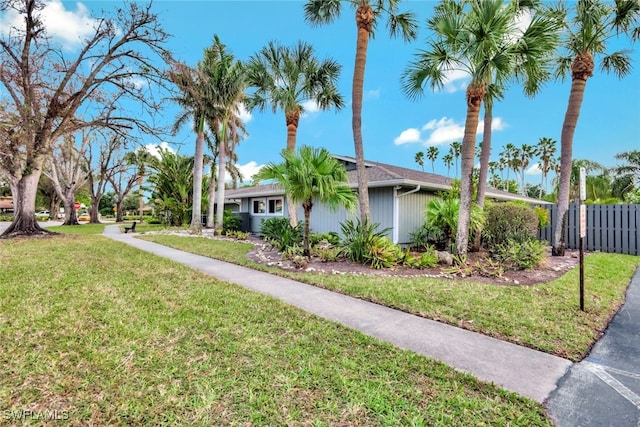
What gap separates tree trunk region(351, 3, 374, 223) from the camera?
29.9 feet

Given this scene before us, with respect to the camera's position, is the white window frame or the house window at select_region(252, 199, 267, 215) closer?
the white window frame

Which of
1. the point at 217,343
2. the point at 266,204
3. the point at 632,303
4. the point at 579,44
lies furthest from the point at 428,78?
the point at 266,204

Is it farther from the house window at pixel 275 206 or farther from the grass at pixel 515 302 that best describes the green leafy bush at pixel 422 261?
the house window at pixel 275 206

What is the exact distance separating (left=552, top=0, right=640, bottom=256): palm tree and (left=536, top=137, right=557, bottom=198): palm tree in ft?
102

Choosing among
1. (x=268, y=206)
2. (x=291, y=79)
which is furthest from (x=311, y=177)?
(x=268, y=206)

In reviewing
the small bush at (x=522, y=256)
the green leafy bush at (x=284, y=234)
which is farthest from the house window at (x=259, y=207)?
the small bush at (x=522, y=256)

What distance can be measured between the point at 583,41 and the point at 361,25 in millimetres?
6577

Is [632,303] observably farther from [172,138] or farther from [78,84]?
[78,84]

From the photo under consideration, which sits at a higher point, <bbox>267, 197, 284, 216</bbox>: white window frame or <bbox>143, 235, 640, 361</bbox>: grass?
<bbox>267, 197, 284, 216</bbox>: white window frame

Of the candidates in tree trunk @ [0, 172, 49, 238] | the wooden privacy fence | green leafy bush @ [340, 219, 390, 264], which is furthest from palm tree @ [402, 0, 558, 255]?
tree trunk @ [0, 172, 49, 238]

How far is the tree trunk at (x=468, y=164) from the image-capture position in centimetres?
796

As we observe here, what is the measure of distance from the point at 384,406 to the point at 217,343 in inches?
76.7

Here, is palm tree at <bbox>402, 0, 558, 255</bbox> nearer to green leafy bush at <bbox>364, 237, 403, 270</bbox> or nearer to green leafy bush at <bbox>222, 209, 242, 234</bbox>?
green leafy bush at <bbox>364, 237, 403, 270</bbox>

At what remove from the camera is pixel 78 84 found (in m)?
14.1
